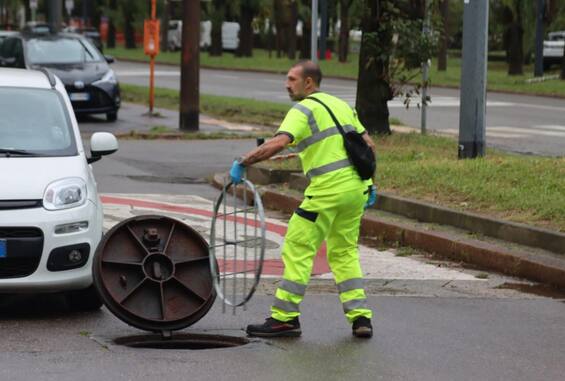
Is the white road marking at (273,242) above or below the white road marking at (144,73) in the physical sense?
below

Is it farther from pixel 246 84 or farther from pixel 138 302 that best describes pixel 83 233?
pixel 246 84

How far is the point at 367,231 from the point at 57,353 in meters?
5.55

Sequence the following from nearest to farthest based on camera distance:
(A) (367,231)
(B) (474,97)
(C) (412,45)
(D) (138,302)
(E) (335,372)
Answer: (E) (335,372) < (D) (138,302) < (A) (367,231) < (B) (474,97) < (C) (412,45)

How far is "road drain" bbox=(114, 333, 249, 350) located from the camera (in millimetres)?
7885

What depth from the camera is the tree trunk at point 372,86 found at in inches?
779

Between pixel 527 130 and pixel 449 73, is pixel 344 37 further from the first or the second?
pixel 527 130

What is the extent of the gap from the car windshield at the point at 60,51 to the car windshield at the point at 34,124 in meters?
15.9

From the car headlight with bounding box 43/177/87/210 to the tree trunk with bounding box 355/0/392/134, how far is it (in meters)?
11.5

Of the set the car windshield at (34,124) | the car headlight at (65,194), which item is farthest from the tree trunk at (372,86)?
the car headlight at (65,194)

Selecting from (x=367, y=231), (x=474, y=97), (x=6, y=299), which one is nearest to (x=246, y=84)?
(x=474, y=97)

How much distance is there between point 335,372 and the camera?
279 inches

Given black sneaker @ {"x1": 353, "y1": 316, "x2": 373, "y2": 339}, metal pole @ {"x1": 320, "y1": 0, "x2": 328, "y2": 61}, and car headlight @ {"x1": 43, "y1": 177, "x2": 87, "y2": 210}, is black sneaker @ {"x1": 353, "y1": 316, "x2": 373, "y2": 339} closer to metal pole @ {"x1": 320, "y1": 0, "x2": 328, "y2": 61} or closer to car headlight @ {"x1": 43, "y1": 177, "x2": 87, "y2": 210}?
car headlight @ {"x1": 43, "y1": 177, "x2": 87, "y2": 210}

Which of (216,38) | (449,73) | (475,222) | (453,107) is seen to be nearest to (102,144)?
(475,222)

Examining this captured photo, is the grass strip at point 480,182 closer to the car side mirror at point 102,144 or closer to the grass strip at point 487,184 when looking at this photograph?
the grass strip at point 487,184
